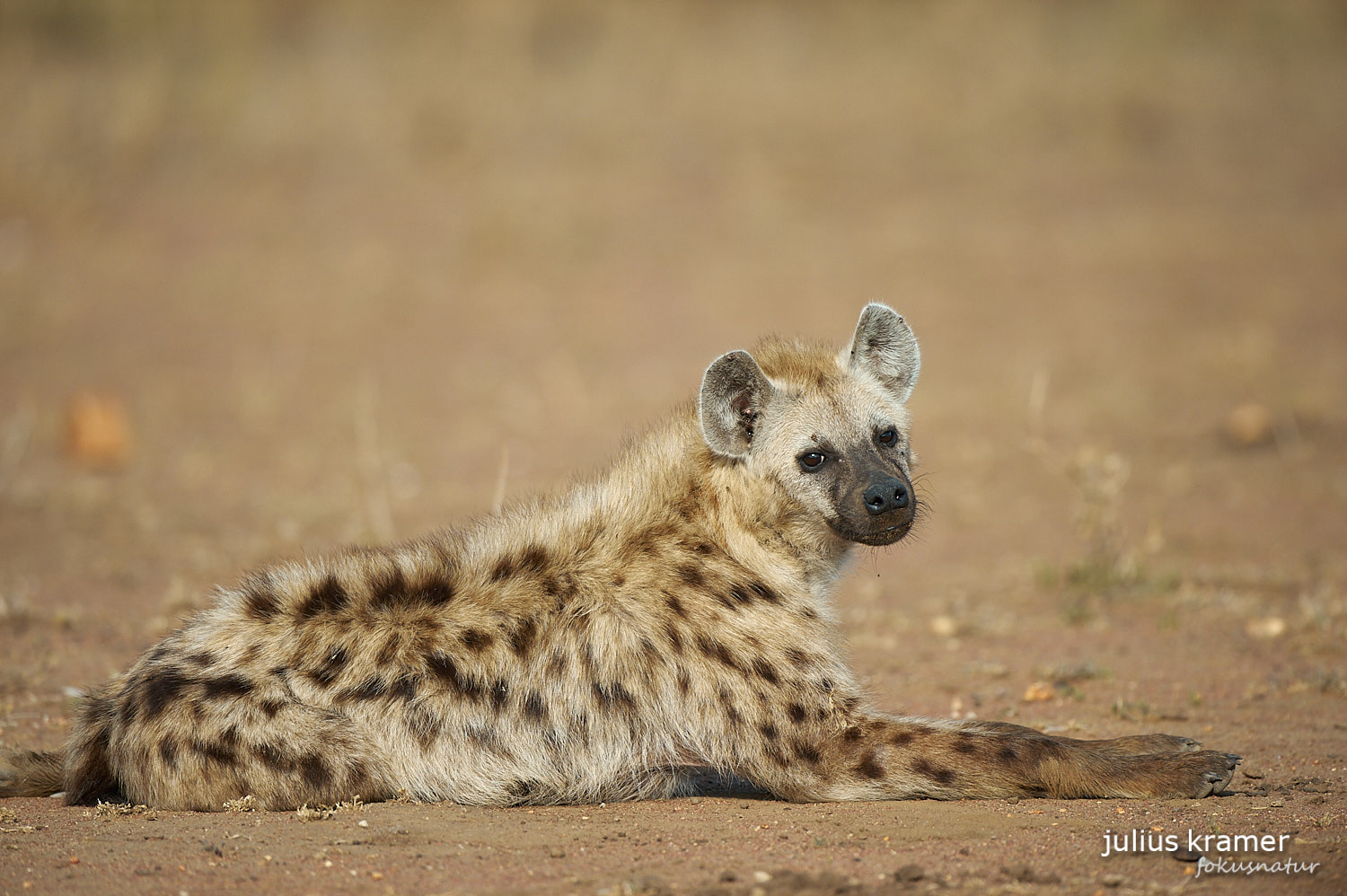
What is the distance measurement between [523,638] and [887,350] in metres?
1.75

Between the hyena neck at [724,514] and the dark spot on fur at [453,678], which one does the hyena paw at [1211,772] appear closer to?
the hyena neck at [724,514]

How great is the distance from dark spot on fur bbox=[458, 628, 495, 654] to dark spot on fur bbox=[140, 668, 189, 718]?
0.79 meters

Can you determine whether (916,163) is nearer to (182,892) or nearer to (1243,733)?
(1243,733)

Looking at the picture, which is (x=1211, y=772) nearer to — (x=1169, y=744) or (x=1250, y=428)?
(x=1169, y=744)

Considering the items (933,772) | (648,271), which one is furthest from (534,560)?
(648,271)

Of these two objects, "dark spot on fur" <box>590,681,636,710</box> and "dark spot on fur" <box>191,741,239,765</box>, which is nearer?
"dark spot on fur" <box>191,741,239,765</box>

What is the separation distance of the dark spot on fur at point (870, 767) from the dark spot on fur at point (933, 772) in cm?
10

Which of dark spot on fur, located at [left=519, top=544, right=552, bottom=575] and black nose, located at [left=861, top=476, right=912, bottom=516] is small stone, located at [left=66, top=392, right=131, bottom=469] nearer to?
dark spot on fur, located at [left=519, top=544, right=552, bottom=575]

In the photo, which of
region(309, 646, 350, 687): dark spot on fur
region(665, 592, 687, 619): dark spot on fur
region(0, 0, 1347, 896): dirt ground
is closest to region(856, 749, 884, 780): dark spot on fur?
region(0, 0, 1347, 896): dirt ground

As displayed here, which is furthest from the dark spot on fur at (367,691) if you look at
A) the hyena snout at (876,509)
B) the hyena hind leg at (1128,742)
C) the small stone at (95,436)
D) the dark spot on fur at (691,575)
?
the small stone at (95,436)

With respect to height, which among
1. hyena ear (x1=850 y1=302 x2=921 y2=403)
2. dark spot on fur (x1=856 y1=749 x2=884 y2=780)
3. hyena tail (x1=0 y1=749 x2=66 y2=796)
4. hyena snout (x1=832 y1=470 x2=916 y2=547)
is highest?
hyena ear (x1=850 y1=302 x2=921 y2=403)

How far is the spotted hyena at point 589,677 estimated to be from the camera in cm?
391

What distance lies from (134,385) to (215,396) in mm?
880

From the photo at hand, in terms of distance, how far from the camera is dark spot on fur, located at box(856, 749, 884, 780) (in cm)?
399
